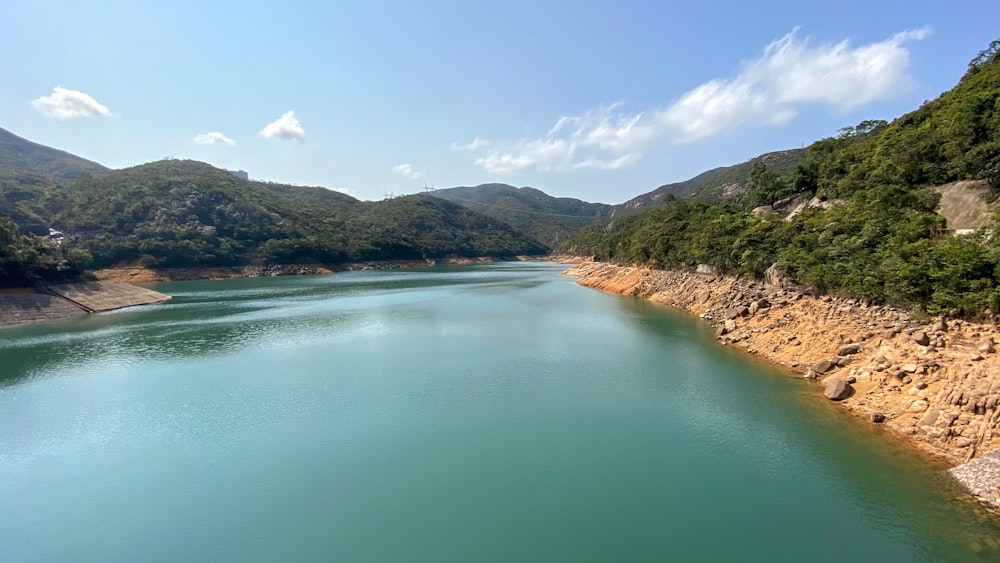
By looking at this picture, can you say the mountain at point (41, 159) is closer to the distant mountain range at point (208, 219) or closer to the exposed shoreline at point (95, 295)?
the distant mountain range at point (208, 219)

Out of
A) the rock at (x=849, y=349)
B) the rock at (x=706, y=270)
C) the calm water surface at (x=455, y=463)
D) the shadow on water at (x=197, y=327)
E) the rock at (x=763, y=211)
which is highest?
the rock at (x=763, y=211)

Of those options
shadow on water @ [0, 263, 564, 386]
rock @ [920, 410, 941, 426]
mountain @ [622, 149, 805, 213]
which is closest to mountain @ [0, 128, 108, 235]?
shadow on water @ [0, 263, 564, 386]

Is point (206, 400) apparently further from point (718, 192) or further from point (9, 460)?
point (718, 192)

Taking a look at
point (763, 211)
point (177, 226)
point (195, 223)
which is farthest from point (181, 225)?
point (763, 211)

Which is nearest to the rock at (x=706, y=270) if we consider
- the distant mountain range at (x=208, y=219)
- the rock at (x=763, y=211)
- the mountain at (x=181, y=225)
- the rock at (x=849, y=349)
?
the rock at (x=763, y=211)

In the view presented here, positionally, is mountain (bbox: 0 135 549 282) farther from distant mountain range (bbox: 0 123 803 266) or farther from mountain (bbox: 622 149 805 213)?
mountain (bbox: 622 149 805 213)

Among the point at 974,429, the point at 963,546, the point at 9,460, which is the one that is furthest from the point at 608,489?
the point at 9,460

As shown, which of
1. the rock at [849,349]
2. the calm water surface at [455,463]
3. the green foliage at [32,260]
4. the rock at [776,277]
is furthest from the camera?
the green foliage at [32,260]

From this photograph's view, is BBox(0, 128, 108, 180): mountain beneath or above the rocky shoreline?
above
